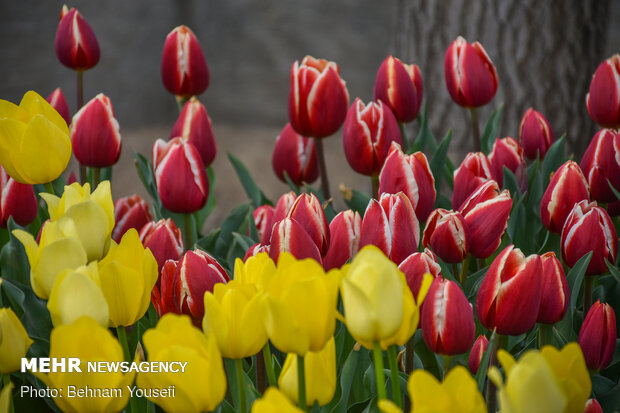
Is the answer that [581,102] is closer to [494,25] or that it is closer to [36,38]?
[494,25]

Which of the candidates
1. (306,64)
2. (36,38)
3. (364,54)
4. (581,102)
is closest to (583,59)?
(581,102)

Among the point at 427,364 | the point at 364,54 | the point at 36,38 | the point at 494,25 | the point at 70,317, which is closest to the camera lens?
the point at 70,317

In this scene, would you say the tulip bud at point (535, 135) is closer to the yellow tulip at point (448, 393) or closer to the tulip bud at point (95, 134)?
the tulip bud at point (95, 134)

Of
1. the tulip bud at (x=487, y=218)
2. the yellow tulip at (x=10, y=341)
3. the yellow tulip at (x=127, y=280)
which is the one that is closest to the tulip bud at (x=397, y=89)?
the tulip bud at (x=487, y=218)

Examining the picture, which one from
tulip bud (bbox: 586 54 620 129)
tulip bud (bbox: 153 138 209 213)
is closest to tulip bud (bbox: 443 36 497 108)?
tulip bud (bbox: 586 54 620 129)

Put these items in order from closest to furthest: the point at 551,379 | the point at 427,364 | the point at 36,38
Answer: the point at 551,379 → the point at 427,364 → the point at 36,38

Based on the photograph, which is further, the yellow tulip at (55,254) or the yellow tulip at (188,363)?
the yellow tulip at (55,254)

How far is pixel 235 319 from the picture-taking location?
0.59m

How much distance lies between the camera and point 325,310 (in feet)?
1.82

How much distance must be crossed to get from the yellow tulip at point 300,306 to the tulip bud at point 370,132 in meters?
0.54

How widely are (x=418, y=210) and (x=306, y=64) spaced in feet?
1.19

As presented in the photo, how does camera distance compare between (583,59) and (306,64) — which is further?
(583,59)

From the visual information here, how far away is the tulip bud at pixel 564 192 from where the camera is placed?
3.07ft

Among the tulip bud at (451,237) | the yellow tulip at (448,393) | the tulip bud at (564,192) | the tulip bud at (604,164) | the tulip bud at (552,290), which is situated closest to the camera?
the yellow tulip at (448,393)
